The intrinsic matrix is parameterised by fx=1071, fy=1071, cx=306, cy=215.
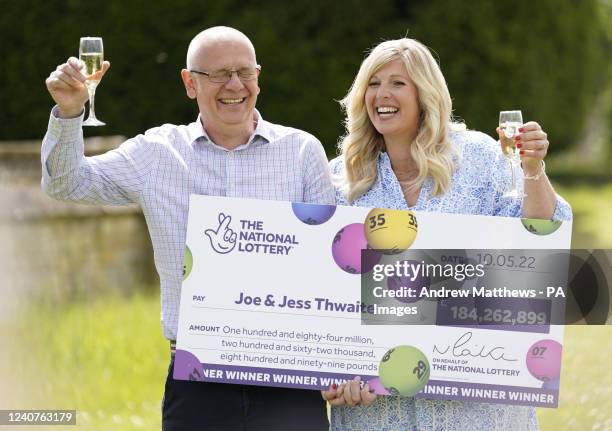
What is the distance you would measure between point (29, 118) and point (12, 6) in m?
1.22

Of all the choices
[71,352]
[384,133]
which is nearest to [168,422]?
[384,133]

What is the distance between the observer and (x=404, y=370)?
144 inches

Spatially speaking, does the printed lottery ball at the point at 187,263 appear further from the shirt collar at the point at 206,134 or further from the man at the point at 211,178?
the shirt collar at the point at 206,134

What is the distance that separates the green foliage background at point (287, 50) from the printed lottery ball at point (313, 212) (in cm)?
850

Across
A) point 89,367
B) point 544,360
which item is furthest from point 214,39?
point 89,367

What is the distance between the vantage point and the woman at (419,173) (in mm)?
3807

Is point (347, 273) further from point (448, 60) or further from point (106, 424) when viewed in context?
point (448, 60)

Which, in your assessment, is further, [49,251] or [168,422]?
[49,251]

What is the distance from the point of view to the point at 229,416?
3637mm

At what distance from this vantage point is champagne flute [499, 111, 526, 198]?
11.8 feet

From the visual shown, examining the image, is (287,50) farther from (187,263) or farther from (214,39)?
(187,263)

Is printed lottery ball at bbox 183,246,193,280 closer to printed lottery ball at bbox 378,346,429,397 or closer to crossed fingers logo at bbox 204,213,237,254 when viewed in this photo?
crossed fingers logo at bbox 204,213,237,254

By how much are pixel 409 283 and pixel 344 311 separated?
0.25 meters

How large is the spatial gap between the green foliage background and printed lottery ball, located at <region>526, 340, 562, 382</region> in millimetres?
8875
